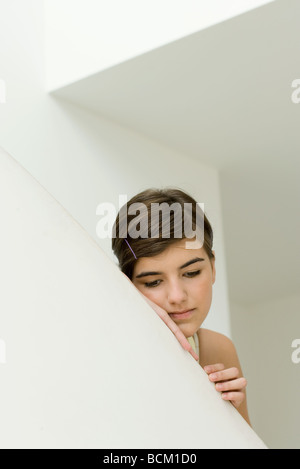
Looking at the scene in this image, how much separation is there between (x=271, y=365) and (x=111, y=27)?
3.52 meters

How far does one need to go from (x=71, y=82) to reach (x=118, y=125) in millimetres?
354

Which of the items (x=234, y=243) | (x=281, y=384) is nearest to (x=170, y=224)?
(x=234, y=243)

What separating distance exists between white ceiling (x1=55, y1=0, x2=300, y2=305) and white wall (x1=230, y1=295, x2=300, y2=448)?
73.0 inches

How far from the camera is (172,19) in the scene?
7.47ft

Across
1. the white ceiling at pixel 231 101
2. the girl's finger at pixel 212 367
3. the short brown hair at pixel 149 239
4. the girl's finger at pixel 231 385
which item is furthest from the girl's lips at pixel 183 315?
the white ceiling at pixel 231 101

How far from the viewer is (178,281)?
1.42 meters

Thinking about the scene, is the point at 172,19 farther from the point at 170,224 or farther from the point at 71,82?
the point at 170,224

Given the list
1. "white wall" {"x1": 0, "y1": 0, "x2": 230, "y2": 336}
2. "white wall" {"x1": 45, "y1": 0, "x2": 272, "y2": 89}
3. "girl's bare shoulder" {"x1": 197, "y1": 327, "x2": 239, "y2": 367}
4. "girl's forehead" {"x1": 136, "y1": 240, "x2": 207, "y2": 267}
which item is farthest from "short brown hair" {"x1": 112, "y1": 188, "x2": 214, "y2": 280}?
"white wall" {"x1": 0, "y1": 0, "x2": 230, "y2": 336}

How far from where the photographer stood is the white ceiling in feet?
7.35

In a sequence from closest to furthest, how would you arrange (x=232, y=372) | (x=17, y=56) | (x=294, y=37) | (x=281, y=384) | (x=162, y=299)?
1. (x=232, y=372)
2. (x=162, y=299)
3. (x=294, y=37)
4. (x=17, y=56)
5. (x=281, y=384)

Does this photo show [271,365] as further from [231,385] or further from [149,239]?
[231,385]

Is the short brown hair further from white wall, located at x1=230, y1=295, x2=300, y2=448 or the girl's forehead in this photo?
white wall, located at x1=230, y1=295, x2=300, y2=448

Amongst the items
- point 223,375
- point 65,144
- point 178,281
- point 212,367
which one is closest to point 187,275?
point 178,281
